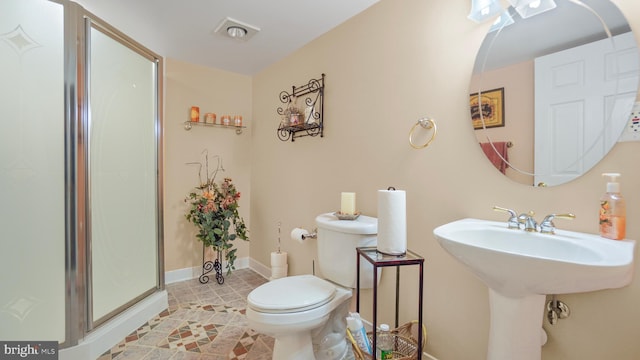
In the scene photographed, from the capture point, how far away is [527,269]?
81 centimetres

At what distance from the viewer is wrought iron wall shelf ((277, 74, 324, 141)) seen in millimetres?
2236

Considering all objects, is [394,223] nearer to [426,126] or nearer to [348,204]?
[348,204]

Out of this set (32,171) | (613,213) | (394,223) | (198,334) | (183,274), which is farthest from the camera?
(183,274)

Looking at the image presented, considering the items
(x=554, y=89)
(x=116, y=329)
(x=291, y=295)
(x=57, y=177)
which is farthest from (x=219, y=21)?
(x=116, y=329)

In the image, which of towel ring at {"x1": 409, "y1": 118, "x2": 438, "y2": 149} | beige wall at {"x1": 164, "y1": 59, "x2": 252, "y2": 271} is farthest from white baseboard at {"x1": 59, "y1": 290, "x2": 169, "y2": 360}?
towel ring at {"x1": 409, "y1": 118, "x2": 438, "y2": 149}

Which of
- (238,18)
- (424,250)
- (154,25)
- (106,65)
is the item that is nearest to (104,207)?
(106,65)

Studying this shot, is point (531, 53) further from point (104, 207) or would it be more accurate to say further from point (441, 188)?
point (104, 207)

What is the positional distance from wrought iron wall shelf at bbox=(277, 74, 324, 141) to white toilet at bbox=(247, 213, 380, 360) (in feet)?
→ 2.73

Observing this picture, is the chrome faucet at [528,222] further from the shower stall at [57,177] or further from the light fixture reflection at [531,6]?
the shower stall at [57,177]

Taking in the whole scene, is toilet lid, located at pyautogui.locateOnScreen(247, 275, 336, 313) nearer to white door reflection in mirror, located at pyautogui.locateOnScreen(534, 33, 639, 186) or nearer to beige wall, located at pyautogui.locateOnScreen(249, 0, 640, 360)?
beige wall, located at pyautogui.locateOnScreen(249, 0, 640, 360)

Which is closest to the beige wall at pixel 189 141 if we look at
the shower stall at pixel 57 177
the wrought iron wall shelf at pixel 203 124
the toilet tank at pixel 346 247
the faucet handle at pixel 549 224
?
the wrought iron wall shelf at pixel 203 124

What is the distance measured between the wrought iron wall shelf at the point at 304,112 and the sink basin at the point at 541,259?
1405 mm

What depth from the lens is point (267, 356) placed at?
169 centimetres

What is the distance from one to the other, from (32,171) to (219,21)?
1.48m
